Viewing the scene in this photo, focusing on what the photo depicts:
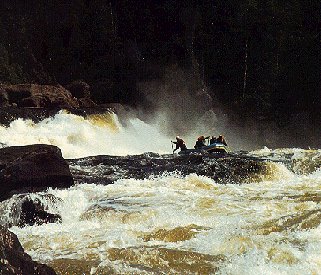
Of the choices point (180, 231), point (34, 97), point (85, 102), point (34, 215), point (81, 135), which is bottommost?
point (180, 231)

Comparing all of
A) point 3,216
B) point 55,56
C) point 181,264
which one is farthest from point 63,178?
point 55,56

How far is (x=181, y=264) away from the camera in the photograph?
591 centimetres

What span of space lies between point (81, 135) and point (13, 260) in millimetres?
17528

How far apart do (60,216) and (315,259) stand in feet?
15.6

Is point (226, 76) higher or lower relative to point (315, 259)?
higher

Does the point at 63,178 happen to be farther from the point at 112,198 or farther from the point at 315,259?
the point at 315,259

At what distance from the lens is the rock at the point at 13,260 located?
4043 millimetres

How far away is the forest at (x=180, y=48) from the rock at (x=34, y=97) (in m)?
6.95

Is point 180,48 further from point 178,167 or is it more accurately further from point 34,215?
point 34,215

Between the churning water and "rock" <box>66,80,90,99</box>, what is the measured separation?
1764cm

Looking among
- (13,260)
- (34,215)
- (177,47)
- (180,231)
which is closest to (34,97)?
(177,47)

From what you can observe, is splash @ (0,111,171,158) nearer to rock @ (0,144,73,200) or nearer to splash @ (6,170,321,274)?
rock @ (0,144,73,200)

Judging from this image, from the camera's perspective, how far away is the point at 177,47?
3309 centimetres

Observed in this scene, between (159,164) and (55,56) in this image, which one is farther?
(55,56)
